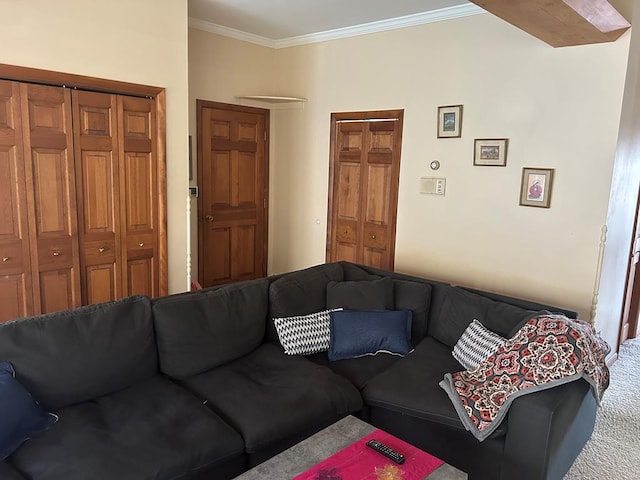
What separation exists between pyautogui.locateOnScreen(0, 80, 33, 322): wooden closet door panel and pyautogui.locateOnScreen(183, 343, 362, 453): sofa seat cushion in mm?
1633

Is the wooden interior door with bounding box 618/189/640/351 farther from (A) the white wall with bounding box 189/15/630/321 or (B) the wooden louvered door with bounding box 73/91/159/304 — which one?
(B) the wooden louvered door with bounding box 73/91/159/304

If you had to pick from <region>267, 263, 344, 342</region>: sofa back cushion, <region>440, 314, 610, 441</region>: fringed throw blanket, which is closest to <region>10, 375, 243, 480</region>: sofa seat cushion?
<region>267, 263, 344, 342</region>: sofa back cushion

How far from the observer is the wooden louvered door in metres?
3.45

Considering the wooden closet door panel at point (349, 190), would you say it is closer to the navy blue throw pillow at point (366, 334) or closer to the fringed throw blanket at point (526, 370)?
the navy blue throw pillow at point (366, 334)

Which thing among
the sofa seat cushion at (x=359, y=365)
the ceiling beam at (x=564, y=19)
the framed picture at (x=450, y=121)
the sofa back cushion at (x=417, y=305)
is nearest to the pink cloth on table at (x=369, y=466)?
the sofa seat cushion at (x=359, y=365)

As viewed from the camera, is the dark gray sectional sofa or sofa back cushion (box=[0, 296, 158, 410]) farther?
sofa back cushion (box=[0, 296, 158, 410])

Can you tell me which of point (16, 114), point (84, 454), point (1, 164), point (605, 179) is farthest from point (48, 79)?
point (605, 179)

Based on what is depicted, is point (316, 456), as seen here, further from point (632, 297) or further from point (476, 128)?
point (632, 297)

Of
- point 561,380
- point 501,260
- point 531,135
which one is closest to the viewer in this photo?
point 561,380

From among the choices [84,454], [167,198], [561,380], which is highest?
[167,198]

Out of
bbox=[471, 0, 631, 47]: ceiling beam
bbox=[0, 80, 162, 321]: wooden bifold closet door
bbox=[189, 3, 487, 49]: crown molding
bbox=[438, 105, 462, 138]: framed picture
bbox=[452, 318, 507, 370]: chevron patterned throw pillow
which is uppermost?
bbox=[189, 3, 487, 49]: crown molding

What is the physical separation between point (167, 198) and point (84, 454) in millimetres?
2403

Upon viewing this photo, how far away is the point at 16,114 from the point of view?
3.09m

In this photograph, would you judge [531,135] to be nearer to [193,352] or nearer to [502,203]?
[502,203]
